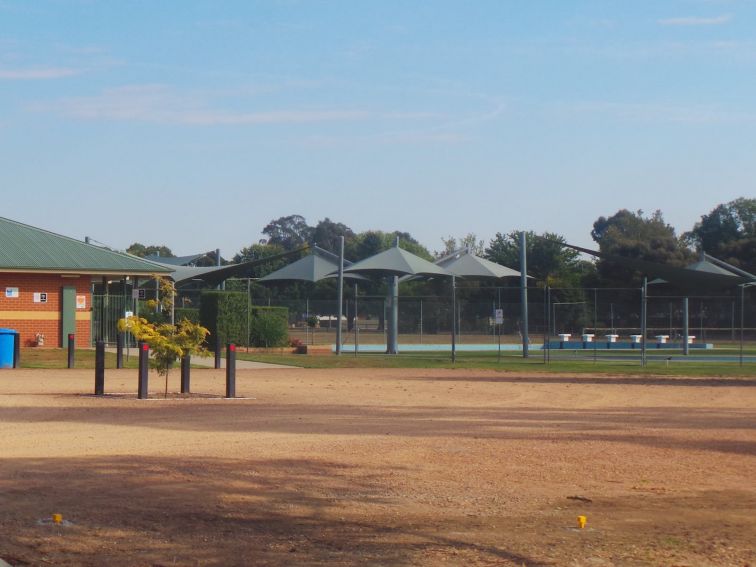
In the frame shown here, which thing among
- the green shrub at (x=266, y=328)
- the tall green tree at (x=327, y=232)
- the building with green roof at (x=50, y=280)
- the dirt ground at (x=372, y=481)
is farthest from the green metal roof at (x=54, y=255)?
the tall green tree at (x=327, y=232)

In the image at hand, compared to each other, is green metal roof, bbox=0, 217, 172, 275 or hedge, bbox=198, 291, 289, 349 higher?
green metal roof, bbox=0, 217, 172, 275

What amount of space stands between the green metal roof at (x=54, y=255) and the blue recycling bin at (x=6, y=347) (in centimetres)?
975

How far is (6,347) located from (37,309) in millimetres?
10737

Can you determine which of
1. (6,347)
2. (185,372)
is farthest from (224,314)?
(185,372)

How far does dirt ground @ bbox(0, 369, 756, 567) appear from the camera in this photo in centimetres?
826

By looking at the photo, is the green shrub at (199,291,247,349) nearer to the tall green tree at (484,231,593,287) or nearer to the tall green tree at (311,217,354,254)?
the tall green tree at (484,231,593,287)

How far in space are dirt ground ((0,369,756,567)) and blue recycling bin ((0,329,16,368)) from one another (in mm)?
8793

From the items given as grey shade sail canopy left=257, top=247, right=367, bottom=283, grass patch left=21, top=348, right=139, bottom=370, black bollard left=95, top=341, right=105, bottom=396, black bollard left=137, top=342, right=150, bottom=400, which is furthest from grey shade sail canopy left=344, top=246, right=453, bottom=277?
black bollard left=137, top=342, right=150, bottom=400

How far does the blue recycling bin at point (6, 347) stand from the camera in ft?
98.0

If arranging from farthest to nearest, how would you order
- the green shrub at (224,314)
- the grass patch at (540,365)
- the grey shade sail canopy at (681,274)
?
the green shrub at (224,314) → the grey shade sail canopy at (681,274) → the grass patch at (540,365)

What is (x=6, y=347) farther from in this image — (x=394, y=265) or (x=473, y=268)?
(x=473, y=268)

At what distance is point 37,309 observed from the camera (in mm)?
40375

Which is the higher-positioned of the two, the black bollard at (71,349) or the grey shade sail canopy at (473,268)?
the grey shade sail canopy at (473,268)

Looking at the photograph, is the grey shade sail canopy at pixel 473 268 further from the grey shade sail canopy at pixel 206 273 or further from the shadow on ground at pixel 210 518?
the shadow on ground at pixel 210 518
